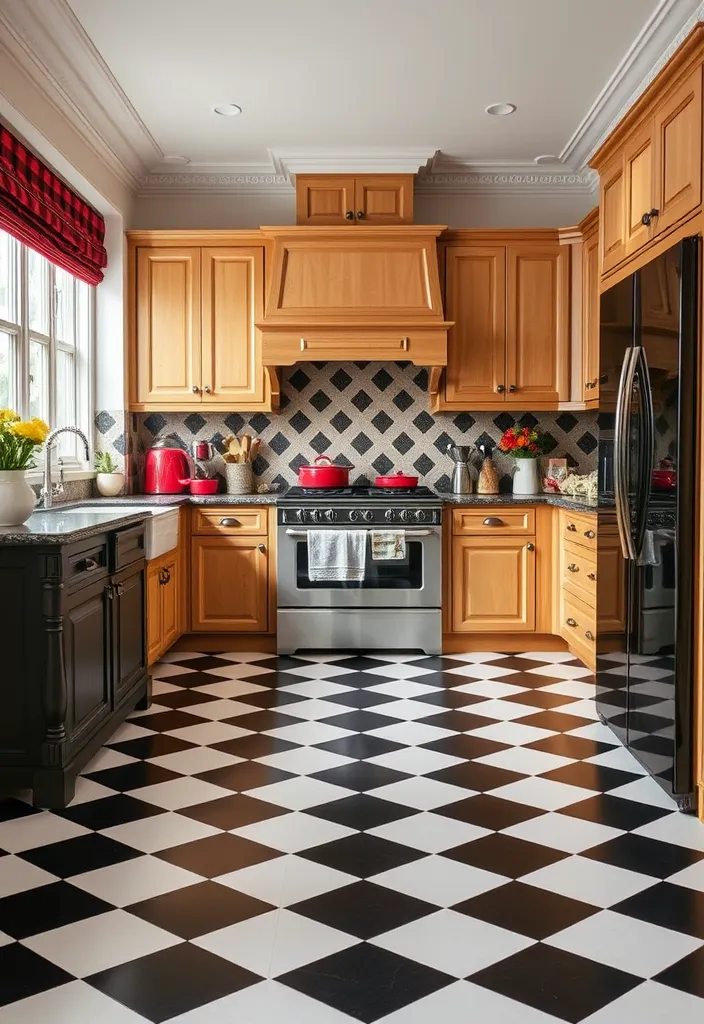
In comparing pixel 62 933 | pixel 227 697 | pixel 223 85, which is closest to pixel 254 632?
pixel 227 697

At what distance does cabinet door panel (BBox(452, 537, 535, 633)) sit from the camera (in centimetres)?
509

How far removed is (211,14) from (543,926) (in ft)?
11.1

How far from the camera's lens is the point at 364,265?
514cm

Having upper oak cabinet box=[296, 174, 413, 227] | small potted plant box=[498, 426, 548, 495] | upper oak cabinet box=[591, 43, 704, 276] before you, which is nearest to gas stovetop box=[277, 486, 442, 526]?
small potted plant box=[498, 426, 548, 495]

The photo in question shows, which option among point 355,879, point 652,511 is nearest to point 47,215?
point 652,511

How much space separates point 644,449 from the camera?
9.80ft

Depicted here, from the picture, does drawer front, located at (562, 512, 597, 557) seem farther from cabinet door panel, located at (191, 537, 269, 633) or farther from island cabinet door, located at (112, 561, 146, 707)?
island cabinet door, located at (112, 561, 146, 707)

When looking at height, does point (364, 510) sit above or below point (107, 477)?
below

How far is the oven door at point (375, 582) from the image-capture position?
16.4ft

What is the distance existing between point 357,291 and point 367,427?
88 centimetres

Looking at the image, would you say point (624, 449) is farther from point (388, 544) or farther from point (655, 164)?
point (388, 544)

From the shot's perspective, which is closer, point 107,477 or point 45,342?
point 45,342

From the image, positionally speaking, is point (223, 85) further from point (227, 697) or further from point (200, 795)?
point (200, 795)

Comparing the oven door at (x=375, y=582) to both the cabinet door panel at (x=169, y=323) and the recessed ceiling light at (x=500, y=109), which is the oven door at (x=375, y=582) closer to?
the cabinet door panel at (x=169, y=323)
